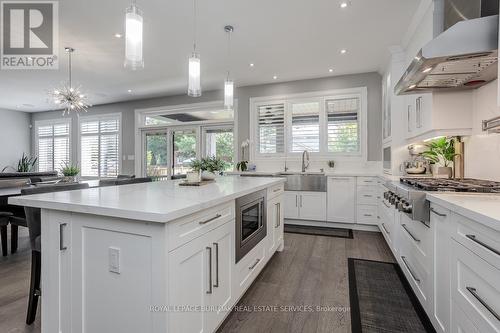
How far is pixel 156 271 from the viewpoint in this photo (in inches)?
42.3

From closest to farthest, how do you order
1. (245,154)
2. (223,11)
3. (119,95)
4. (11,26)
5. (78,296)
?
(78,296)
(223,11)
(11,26)
(245,154)
(119,95)

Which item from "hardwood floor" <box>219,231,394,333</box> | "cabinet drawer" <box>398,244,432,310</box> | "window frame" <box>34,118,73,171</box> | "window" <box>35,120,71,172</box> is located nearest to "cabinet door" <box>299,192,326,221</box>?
"hardwood floor" <box>219,231,394,333</box>

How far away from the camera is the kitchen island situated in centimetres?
109

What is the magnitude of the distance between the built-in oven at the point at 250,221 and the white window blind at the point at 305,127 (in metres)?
2.79

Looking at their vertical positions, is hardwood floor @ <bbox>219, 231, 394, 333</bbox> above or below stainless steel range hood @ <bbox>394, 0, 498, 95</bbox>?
below

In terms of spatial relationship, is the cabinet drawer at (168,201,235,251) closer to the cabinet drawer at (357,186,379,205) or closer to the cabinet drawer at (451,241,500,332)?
the cabinet drawer at (451,241,500,332)

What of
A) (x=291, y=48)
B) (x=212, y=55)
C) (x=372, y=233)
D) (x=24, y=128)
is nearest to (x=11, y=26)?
(x=212, y=55)

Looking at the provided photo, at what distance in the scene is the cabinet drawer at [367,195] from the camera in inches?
159

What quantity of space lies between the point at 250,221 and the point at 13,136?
9870 millimetres

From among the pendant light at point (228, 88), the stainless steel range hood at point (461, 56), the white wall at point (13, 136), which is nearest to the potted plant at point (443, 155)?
the stainless steel range hood at point (461, 56)

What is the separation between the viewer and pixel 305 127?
4.97m

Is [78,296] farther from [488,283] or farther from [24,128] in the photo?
[24,128]

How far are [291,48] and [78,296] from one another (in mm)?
3691

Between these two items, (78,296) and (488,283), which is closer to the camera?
(488,283)
